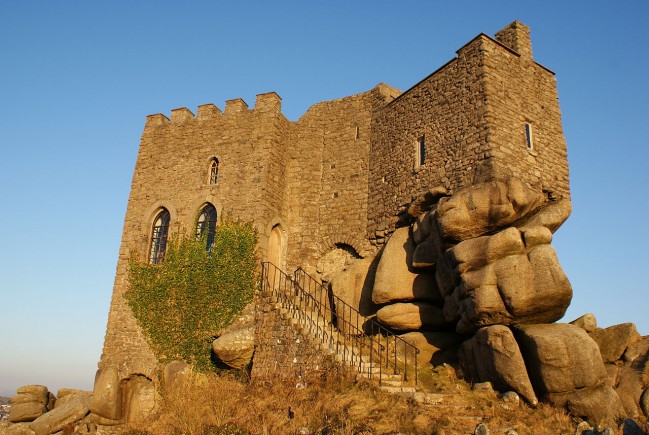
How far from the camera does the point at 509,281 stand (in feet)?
37.1

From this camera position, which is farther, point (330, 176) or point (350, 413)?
point (330, 176)

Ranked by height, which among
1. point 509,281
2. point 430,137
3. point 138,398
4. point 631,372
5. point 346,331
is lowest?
point 138,398

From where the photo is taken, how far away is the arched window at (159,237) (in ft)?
63.0

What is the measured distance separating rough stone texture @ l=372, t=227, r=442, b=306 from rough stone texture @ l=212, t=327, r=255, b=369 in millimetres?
3705

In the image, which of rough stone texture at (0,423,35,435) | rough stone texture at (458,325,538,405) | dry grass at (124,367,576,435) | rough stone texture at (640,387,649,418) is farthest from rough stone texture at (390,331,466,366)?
rough stone texture at (0,423,35,435)

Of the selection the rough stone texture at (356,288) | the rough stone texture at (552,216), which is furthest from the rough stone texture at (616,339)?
the rough stone texture at (356,288)

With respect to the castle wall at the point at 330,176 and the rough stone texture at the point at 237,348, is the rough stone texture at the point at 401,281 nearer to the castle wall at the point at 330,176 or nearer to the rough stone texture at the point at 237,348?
the castle wall at the point at 330,176

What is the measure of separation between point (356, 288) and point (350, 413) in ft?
20.5

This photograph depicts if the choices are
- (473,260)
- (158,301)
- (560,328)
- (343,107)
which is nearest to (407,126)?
(343,107)

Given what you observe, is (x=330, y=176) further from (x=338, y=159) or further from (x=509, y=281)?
(x=509, y=281)

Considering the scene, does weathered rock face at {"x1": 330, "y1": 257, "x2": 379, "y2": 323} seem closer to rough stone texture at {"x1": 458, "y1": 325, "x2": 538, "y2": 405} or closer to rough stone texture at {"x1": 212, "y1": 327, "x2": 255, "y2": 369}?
rough stone texture at {"x1": 212, "y1": 327, "x2": 255, "y2": 369}

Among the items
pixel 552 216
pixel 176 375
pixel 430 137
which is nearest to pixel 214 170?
pixel 176 375

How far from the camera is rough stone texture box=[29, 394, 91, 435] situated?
14812mm

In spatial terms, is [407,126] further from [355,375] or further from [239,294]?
[355,375]
